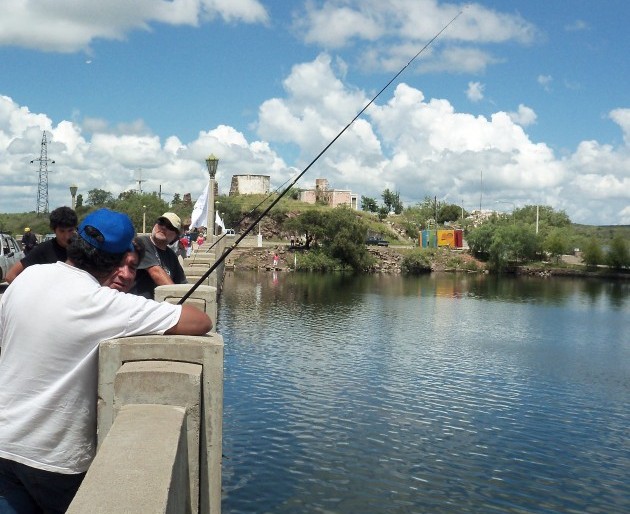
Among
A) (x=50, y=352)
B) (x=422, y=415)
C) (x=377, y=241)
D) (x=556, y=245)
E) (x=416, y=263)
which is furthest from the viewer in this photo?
(x=377, y=241)

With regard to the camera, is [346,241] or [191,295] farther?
[346,241]

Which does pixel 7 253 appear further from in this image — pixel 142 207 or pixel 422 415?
pixel 142 207

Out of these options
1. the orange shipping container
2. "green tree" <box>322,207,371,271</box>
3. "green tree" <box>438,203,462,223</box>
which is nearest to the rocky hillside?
"green tree" <box>322,207,371,271</box>

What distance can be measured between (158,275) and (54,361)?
149 inches

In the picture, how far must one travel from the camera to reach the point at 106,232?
334cm

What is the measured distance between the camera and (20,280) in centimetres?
324

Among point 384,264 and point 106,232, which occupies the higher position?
point 106,232

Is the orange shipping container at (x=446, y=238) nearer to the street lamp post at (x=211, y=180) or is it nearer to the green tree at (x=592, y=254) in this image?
the green tree at (x=592, y=254)

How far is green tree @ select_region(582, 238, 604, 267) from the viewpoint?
83688 millimetres

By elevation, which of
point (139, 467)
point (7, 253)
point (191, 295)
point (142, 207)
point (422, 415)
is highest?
point (142, 207)

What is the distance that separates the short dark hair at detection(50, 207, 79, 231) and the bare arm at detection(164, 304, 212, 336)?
3432mm

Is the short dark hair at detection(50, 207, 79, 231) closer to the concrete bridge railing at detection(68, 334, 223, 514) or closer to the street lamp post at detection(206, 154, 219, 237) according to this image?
the concrete bridge railing at detection(68, 334, 223, 514)

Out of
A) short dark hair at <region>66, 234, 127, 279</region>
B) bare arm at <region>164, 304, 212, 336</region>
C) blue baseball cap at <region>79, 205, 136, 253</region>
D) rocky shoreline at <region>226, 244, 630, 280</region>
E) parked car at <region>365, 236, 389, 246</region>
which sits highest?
parked car at <region>365, 236, 389, 246</region>

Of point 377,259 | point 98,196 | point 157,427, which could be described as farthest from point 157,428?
point 98,196
